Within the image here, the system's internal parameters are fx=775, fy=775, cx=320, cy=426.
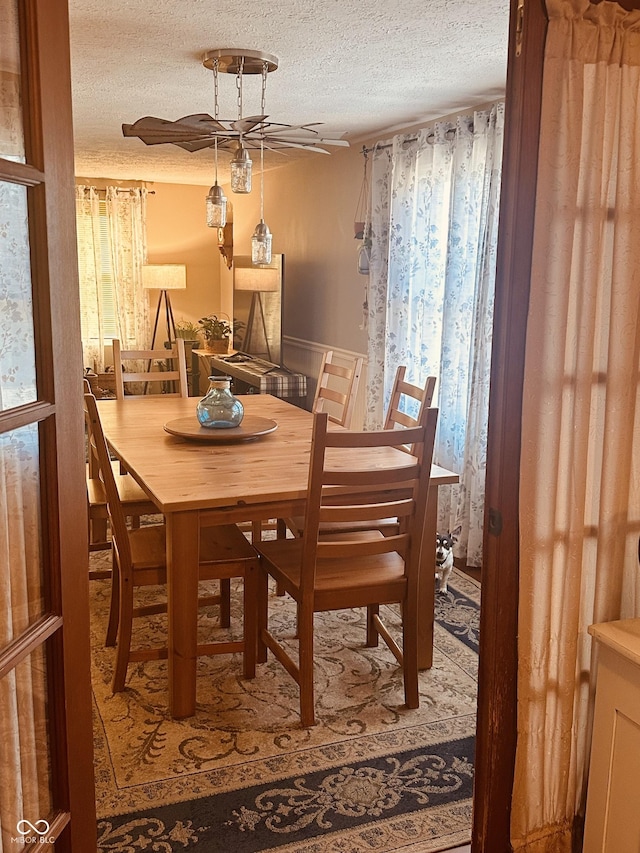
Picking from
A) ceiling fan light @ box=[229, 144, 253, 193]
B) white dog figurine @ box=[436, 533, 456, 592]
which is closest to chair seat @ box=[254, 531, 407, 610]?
white dog figurine @ box=[436, 533, 456, 592]

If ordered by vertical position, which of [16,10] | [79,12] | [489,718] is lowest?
[489,718]

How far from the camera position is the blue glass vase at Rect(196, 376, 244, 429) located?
3350mm

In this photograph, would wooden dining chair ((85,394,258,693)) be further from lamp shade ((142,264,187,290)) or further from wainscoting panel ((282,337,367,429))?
lamp shade ((142,264,187,290))

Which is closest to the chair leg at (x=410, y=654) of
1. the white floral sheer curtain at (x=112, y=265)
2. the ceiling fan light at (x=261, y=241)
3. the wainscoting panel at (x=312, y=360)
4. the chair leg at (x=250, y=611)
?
the chair leg at (x=250, y=611)

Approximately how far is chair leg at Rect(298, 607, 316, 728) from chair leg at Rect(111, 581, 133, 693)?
62cm

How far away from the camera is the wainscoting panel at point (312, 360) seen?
17.5 feet

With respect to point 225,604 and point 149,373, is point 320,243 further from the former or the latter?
point 225,604

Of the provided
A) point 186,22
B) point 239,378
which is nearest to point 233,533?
point 186,22

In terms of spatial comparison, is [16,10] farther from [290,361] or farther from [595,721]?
[290,361]

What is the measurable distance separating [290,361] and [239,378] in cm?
52

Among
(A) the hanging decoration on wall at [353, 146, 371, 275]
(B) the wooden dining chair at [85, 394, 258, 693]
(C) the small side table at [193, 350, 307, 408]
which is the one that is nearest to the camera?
(B) the wooden dining chair at [85, 394, 258, 693]

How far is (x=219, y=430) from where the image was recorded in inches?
130

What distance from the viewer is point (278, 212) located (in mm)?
6750

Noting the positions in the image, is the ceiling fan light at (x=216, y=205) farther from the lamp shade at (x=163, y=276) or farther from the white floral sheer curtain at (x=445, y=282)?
the lamp shade at (x=163, y=276)
